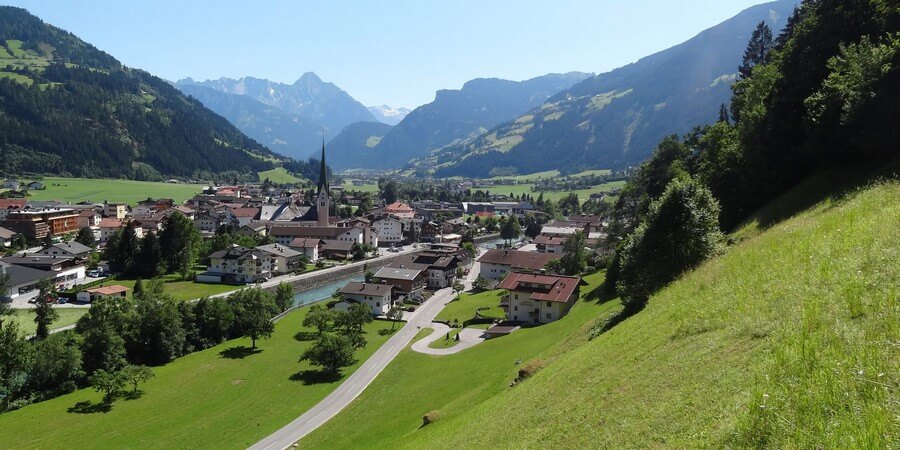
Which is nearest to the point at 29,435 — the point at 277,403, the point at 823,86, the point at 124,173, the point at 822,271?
the point at 277,403

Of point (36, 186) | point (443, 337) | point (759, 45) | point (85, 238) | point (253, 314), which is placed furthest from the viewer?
point (36, 186)

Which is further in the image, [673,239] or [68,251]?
[68,251]

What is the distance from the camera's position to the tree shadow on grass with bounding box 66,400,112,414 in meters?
35.0

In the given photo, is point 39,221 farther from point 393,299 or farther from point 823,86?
point 823,86

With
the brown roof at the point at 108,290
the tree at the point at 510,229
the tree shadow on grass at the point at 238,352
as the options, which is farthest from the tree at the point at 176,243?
the tree at the point at 510,229

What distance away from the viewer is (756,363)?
8922 millimetres

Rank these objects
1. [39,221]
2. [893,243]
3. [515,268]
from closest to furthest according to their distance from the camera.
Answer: [893,243], [515,268], [39,221]

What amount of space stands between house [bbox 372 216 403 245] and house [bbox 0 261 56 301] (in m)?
69.0

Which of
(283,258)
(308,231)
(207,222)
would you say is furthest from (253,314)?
(207,222)

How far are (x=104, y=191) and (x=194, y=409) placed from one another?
533ft

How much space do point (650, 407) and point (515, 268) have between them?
64.8 metres

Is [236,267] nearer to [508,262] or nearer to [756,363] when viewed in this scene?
[508,262]

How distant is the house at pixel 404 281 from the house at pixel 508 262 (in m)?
11.3

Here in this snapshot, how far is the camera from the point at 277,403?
35.3 metres
